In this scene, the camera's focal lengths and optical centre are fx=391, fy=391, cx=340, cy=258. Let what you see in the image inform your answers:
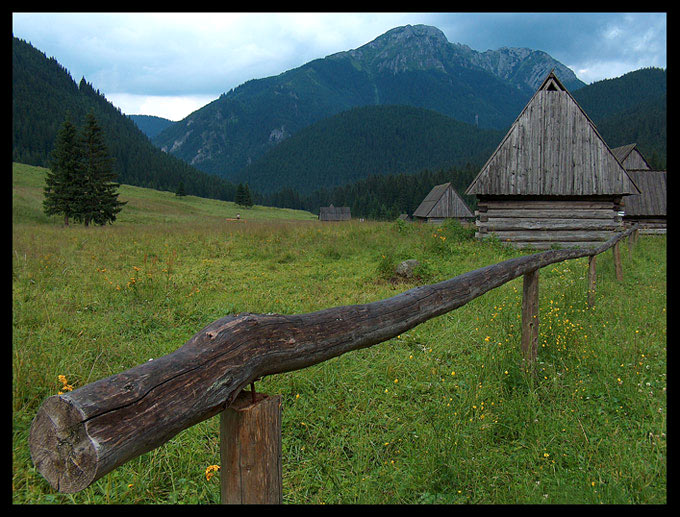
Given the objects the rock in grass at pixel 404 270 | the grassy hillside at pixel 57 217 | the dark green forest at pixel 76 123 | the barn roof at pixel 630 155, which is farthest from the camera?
the dark green forest at pixel 76 123

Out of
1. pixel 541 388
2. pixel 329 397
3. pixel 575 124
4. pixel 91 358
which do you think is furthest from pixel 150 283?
pixel 575 124

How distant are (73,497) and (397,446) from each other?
233 centimetres

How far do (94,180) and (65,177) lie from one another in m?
1.90

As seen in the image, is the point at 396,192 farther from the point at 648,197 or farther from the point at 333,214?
the point at 648,197

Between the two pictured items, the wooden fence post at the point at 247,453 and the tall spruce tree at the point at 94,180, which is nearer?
the wooden fence post at the point at 247,453

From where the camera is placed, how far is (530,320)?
4.14 m

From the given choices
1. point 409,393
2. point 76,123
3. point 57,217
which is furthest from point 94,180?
point 76,123

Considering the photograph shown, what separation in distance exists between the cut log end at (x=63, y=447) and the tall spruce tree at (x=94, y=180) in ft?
108

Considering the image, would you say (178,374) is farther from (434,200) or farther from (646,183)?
(434,200)

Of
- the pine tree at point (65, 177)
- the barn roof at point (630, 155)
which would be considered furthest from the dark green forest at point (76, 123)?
the barn roof at point (630, 155)

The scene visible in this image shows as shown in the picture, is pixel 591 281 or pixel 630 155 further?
pixel 630 155

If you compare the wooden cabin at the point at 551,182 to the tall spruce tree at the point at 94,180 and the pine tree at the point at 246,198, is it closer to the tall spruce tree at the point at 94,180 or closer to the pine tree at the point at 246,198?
the tall spruce tree at the point at 94,180

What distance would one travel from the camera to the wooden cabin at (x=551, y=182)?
48.5ft
